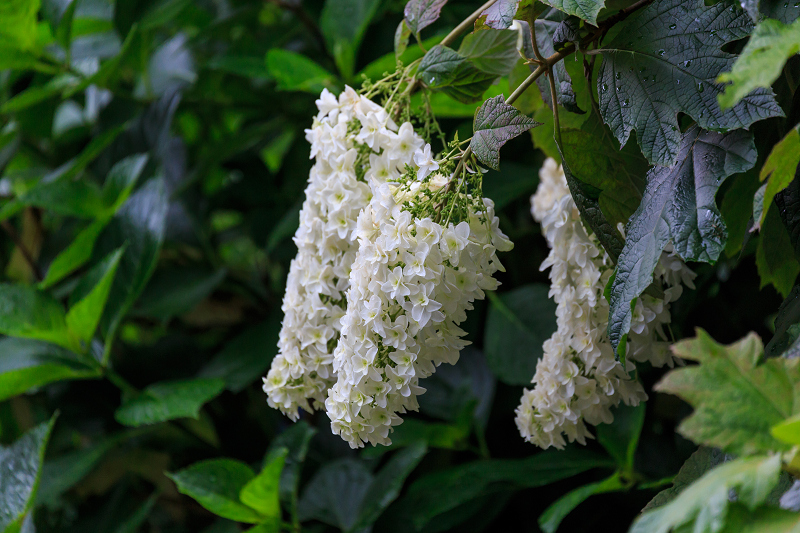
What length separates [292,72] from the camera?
0.93 m

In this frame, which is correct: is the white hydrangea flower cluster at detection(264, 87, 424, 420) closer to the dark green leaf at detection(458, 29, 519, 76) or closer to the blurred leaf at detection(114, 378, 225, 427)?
the dark green leaf at detection(458, 29, 519, 76)

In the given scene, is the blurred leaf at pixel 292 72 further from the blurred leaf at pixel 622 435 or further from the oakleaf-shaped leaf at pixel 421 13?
the blurred leaf at pixel 622 435

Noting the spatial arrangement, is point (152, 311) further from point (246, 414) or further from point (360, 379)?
point (360, 379)

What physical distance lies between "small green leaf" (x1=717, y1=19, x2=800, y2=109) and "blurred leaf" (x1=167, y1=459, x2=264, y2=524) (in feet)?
2.32

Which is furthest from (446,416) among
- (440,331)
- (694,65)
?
(694,65)

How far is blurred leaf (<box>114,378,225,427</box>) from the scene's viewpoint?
84 cm

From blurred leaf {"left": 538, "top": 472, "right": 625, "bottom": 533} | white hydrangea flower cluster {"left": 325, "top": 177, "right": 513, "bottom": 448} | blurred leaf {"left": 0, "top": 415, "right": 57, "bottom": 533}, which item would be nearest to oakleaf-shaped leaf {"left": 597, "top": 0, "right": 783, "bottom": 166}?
white hydrangea flower cluster {"left": 325, "top": 177, "right": 513, "bottom": 448}

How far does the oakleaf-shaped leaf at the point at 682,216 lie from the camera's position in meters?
0.43

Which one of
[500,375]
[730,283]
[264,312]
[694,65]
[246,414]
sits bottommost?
[246,414]

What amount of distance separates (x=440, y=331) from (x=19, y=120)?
1.18m

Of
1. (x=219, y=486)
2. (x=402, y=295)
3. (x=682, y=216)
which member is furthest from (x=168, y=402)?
(x=682, y=216)

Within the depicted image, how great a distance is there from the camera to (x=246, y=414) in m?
1.26

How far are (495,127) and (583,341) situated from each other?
0.66 feet

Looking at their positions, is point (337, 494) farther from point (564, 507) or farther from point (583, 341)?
point (583, 341)
